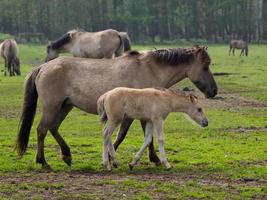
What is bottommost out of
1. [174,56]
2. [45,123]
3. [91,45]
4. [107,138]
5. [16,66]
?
[16,66]

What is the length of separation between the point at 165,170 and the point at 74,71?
223 cm

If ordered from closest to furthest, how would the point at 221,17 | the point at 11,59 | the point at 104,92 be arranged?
1. the point at 104,92
2. the point at 11,59
3. the point at 221,17

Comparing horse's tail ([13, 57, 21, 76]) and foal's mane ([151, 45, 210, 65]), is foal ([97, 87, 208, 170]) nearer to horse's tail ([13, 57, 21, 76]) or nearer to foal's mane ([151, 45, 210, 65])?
foal's mane ([151, 45, 210, 65])

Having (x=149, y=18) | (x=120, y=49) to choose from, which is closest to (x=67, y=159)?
(x=120, y=49)

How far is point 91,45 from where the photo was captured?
2488cm

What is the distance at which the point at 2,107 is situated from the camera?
19.5m

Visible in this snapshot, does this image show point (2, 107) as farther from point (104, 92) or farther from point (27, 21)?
point (27, 21)

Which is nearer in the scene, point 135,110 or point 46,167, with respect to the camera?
point 135,110

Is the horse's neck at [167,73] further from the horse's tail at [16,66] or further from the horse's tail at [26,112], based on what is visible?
the horse's tail at [16,66]

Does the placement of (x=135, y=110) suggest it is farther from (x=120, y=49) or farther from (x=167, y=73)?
(x=120, y=49)

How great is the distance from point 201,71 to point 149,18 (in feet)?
239

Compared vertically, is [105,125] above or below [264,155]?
above

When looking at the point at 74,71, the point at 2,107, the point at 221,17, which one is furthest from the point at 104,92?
the point at 221,17

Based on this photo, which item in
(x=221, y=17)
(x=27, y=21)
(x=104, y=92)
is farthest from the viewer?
(x=221, y=17)
